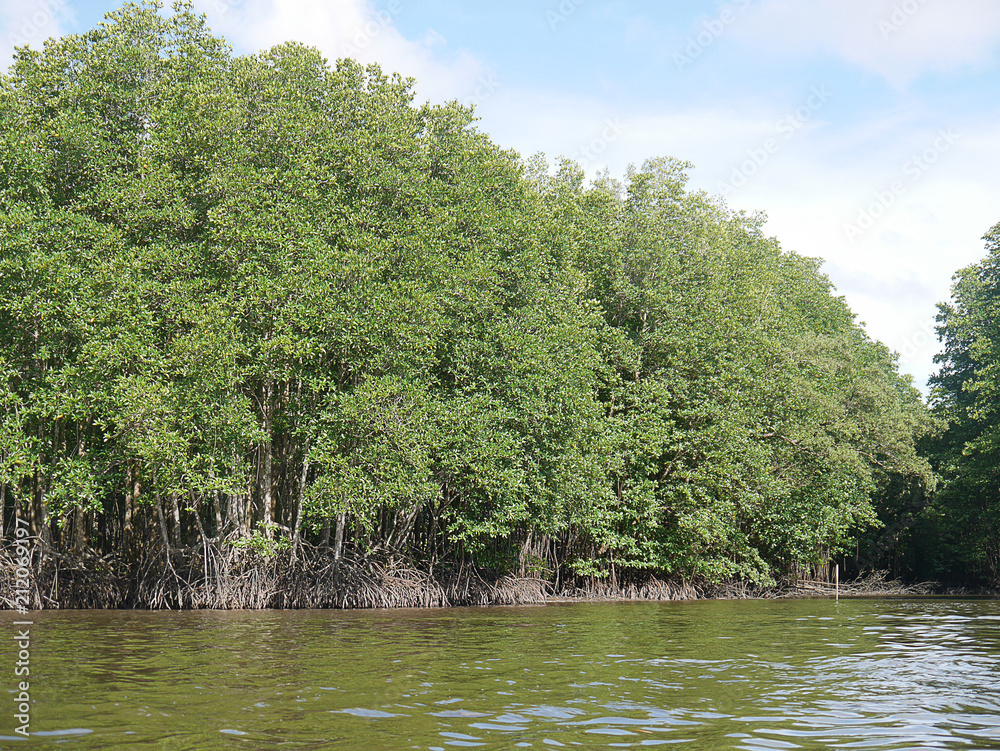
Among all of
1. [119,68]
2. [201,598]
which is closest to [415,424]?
[201,598]

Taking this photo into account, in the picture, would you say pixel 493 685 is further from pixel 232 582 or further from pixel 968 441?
pixel 968 441

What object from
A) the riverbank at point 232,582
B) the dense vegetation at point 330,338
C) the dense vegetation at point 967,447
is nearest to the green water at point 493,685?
the riverbank at point 232,582

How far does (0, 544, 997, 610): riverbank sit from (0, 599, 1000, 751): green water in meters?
3.10

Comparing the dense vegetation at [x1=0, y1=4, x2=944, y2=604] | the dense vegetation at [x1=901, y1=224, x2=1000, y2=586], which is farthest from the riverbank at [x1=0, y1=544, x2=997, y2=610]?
the dense vegetation at [x1=901, y1=224, x2=1000, y2=586]

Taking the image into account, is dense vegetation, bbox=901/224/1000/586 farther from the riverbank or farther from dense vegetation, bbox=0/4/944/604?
the riverbank

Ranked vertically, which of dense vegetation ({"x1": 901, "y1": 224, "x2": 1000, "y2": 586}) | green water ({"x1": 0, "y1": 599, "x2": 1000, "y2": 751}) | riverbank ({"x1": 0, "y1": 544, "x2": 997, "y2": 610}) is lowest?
green water ({"x1": 0, "y1": 599, "x2": 1000, "y2": 751})

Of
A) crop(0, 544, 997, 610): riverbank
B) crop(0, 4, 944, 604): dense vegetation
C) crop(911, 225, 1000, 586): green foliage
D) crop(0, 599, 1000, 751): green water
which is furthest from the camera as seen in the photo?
crop(911, 225, 1000, 586): green foliage

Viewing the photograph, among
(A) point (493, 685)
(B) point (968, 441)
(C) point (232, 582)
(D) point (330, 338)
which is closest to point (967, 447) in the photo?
(B) point (968, 441)

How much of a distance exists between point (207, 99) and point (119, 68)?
9.15ft

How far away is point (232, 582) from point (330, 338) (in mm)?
6116

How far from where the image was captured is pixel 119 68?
901 inches

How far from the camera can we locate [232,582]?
70.8 feet

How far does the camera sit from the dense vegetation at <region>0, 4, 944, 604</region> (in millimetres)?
20562

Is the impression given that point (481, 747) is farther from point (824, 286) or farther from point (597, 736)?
point (824, 286)
